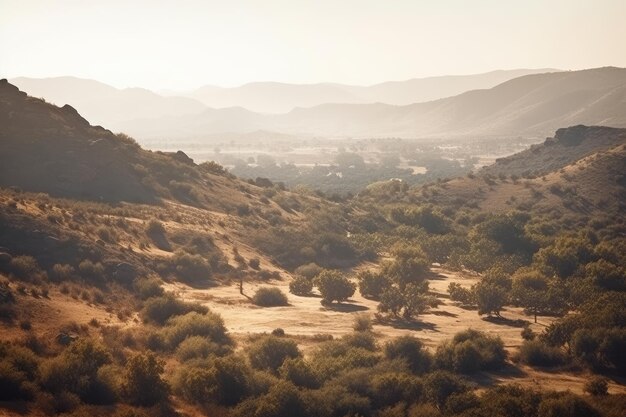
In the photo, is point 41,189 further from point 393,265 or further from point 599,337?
point 599,337

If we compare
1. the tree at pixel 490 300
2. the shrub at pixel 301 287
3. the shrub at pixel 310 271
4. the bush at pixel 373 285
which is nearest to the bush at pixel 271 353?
the shrub at pixel 301 287

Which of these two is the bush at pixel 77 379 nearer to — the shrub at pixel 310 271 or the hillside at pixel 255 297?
the hillside at pixel 255 297

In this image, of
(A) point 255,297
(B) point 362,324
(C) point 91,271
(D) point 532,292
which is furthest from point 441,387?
(C) point 91,271

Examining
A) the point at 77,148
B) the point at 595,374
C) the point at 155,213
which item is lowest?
the point at 595,374

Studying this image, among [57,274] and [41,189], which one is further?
[41,189]

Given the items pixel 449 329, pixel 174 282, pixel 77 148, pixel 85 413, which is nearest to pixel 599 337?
pixel 449 329
